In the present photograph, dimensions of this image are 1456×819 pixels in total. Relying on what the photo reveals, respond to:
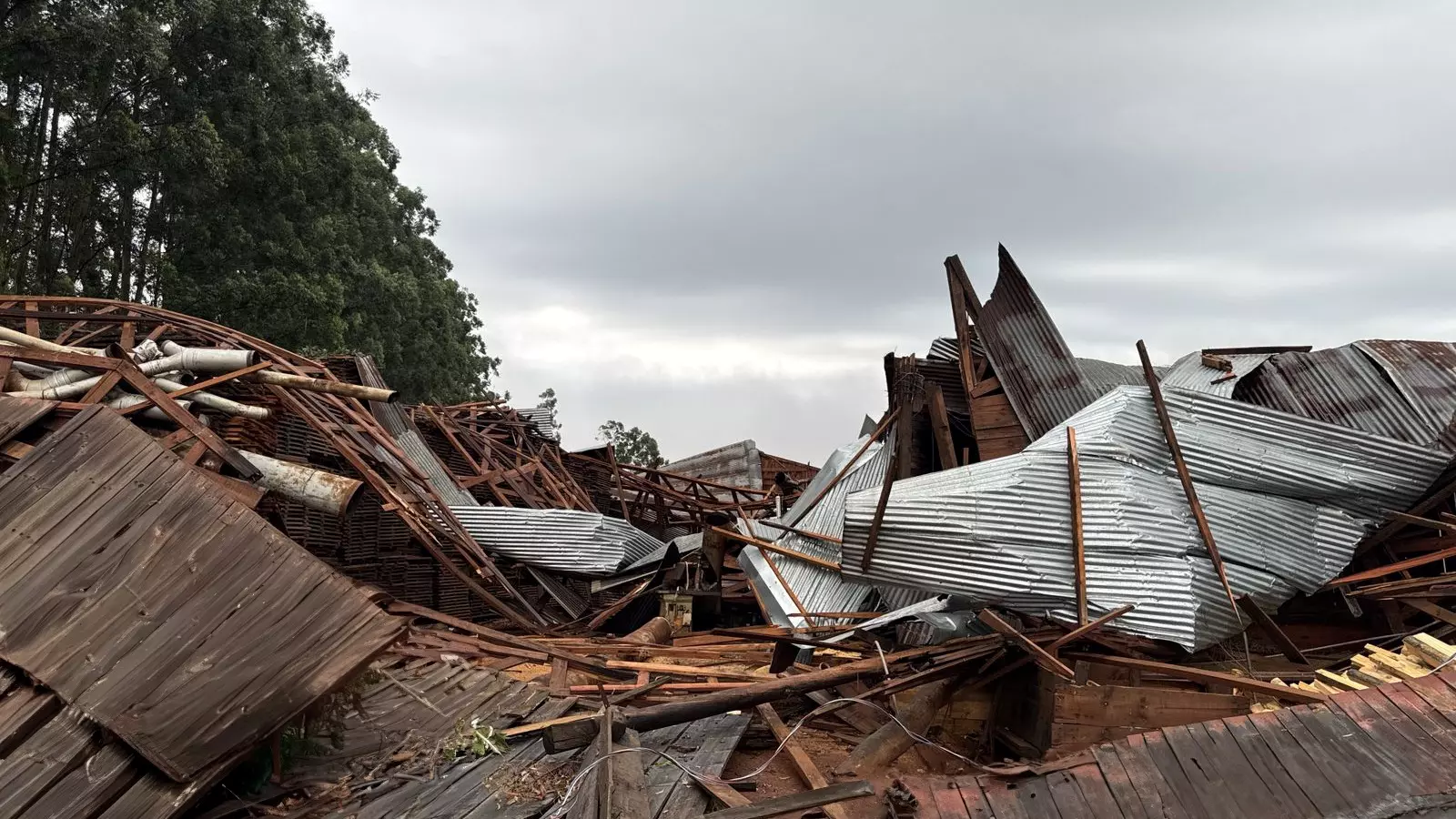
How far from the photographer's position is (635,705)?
550 cm

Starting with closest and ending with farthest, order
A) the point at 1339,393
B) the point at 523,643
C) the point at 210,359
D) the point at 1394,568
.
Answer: the point at 1394,568 < the point at 523,643 < the point at 210,359 < the point at 1339,393

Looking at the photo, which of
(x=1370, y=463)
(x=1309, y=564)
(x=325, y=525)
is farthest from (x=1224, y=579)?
(x=325, y=525)

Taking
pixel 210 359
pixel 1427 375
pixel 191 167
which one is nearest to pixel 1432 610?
pixel 1427 375

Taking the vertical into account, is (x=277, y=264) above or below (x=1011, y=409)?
above

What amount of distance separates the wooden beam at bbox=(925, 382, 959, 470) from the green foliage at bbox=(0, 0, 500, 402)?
1566cm

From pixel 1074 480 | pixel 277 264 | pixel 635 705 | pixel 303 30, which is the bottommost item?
pixel 635 705

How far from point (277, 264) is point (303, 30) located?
6.63 metres

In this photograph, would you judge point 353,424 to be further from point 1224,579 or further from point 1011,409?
point 1224,579

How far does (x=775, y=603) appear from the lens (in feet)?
27.8

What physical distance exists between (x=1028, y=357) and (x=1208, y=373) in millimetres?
1703

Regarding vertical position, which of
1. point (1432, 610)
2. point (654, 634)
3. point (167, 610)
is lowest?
point (654, 634)

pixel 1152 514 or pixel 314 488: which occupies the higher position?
pixel 314 488

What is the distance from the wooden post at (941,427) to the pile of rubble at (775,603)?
1.5 inches

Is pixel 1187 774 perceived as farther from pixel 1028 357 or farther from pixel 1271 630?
pixel 1028 357
